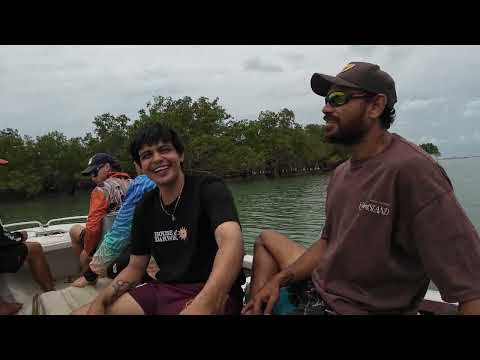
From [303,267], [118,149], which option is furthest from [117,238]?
[118,149]

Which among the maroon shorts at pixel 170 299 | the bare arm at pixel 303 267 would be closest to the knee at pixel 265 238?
the bare arm at pixel 303 267

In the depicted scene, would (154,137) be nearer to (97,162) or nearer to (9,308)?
(97,162)

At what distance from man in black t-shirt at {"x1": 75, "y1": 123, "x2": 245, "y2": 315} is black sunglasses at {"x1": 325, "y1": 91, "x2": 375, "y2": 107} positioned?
646mm

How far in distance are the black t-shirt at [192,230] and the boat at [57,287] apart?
1.68 ft

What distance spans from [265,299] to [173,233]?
21.9 inches

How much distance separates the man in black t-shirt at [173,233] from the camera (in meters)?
1.61

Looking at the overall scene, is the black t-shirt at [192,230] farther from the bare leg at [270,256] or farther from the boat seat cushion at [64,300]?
the boat seat cushion at [64,300]

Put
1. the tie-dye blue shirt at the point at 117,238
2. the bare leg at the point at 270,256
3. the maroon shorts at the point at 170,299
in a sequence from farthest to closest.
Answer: the tie-dye blue shirt at the point at 117,238, the bare leg at the point at 270,256, the maroon shorts at the point at 170,299

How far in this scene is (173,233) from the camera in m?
1.69

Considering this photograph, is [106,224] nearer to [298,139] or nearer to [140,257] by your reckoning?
[140,257]

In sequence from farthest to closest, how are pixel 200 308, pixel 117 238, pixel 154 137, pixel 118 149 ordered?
pixel 118 149
pixel 117 238
pixel 154 137
pixel 200 308

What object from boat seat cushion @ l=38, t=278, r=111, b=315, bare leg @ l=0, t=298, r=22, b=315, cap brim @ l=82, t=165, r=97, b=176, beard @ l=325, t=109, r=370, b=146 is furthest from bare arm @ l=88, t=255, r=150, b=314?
bare leg @ l=0, t=298, r=22, b=315

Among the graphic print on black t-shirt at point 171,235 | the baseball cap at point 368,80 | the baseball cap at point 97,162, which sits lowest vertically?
the graphic print on black t-shirt at point 171,235
